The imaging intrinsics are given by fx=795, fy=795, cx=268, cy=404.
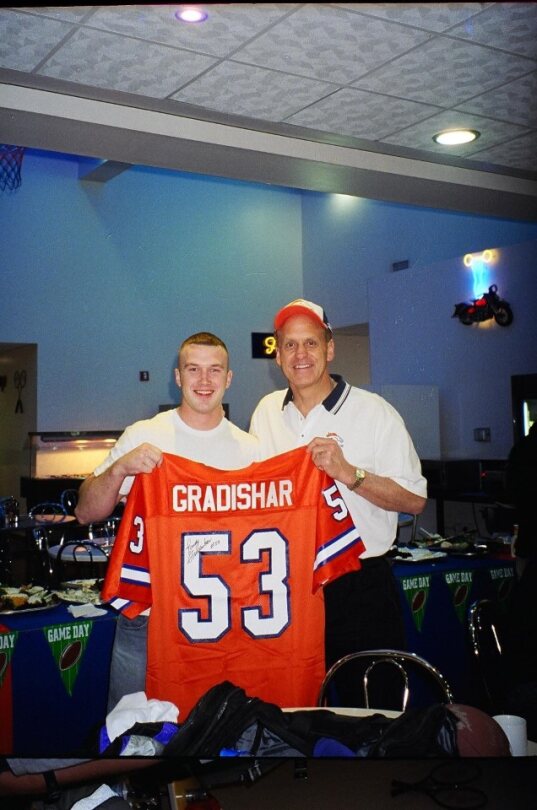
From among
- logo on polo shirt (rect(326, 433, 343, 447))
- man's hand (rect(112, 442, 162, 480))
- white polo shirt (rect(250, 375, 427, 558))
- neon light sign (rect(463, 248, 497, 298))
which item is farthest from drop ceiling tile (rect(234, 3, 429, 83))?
man's hand (rect(112, 442, 162, 480))

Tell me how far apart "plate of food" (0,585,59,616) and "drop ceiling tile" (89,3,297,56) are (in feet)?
6.47

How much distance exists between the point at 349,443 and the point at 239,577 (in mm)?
485

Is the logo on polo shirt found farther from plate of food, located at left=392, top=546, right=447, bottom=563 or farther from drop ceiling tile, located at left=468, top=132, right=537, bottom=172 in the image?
drop ceiling tile, located at left=468, top=132, right=537, bottom=172

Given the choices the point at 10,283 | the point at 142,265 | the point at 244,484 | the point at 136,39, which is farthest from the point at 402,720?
the point at 136,39

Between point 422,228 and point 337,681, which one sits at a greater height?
point 422,228

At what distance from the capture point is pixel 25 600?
114 inches

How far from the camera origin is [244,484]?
6.74ft

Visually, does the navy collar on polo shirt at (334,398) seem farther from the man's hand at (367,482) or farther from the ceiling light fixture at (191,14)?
the ceiling light fixture at (191,14)

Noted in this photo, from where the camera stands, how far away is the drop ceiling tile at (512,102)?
10.0 ft

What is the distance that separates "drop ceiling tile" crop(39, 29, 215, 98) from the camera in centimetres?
260

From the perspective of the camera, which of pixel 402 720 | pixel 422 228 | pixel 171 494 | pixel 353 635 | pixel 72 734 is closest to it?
pixel 402 720

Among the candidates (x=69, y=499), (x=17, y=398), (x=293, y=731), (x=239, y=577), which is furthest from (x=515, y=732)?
(x=17, y=398)

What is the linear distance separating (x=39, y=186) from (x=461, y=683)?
8.52 feet

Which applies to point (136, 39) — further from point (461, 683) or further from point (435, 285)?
point (461, 683)
